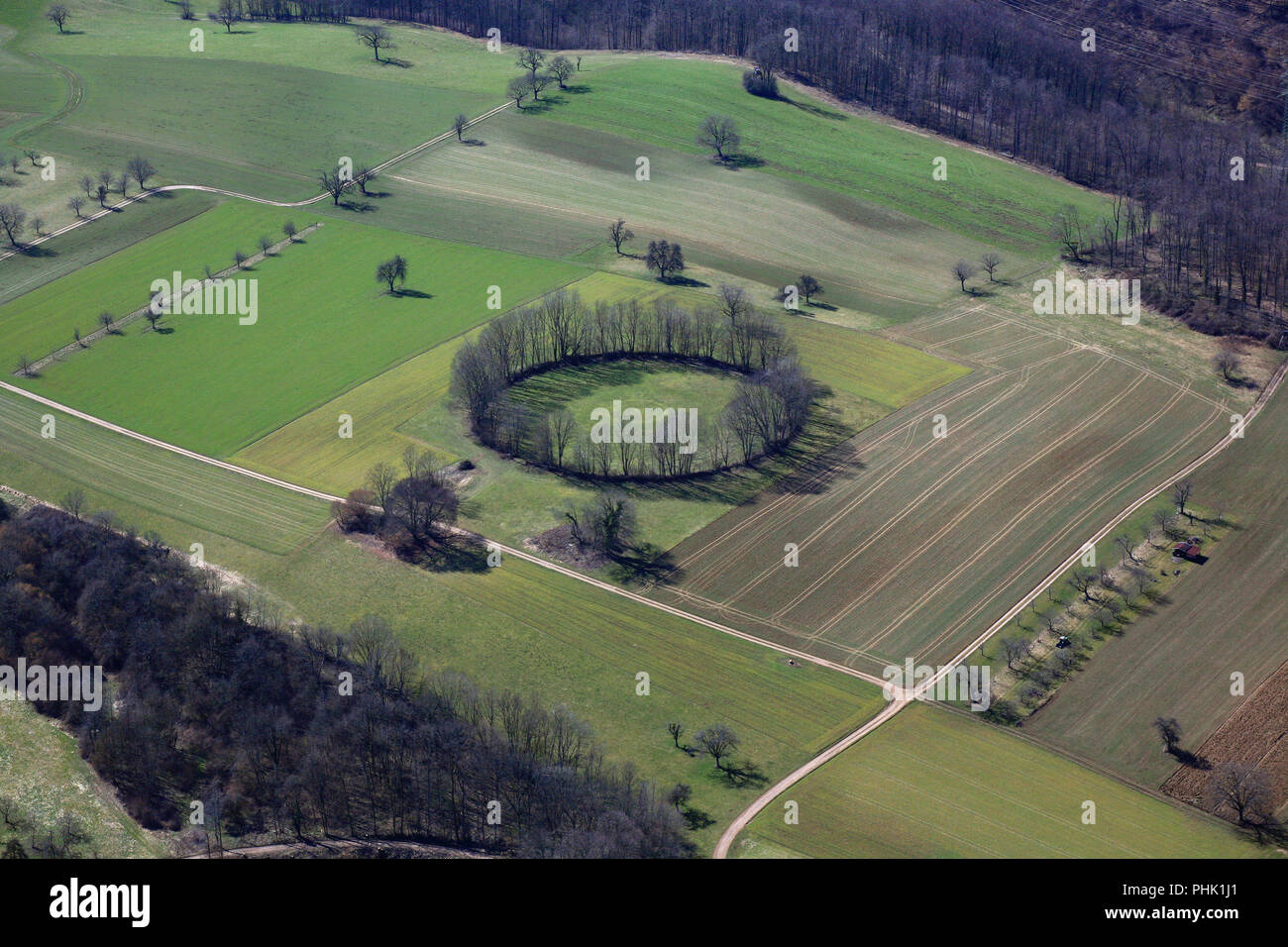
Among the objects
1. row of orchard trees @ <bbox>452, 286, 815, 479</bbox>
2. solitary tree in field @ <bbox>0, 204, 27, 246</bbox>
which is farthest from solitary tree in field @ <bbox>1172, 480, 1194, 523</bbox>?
solitary tree in field @ <bbox>0, 204, 27, 246</bbox>

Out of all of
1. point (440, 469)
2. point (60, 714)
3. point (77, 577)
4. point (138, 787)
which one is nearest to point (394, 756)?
point (138, 787)

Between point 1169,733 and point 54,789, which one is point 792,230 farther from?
point 54,789

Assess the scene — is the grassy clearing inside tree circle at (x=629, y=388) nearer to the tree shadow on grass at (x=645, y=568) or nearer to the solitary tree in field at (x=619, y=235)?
the tree shadow on grass at (x=645, y=568)

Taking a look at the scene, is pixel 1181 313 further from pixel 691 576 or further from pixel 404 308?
pixel 404 308

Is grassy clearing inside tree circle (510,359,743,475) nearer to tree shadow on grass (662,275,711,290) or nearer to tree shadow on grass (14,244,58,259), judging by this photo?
tree shadow on grass (662,275,711,290)

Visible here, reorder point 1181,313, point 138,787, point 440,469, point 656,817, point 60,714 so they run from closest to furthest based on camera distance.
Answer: point 656,817, point 138,787, point 60,714, point 440,469, point 1181,313

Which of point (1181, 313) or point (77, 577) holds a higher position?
point (1181, 313)

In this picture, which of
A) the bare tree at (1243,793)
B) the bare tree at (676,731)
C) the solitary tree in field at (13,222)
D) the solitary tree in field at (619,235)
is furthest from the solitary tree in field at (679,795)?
the solitary tree in field at (13,222)
